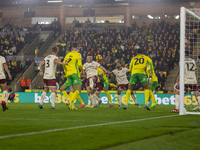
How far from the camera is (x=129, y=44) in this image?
32781 millimetres

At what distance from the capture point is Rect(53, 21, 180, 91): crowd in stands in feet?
94.5

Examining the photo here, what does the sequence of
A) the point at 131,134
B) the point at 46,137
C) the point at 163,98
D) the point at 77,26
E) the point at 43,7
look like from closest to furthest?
the point at 46,137, the point at 131,134, the point at 163,98, the point at 77,26, the point at 43,7

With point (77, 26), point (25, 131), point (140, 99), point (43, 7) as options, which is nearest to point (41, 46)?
point (77, 26)

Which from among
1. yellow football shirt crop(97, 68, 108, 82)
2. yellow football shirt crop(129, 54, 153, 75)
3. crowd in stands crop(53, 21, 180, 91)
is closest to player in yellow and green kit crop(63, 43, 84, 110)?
yellow football shirt crop(129, 54, 153, 75)

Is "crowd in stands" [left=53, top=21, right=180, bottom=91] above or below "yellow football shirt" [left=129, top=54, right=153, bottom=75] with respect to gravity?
above

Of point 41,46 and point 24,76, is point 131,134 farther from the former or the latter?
point 41,46

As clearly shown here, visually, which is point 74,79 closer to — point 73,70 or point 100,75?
point 73,70

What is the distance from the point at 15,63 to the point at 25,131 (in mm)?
27104

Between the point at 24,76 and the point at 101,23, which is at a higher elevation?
the point at 101,23

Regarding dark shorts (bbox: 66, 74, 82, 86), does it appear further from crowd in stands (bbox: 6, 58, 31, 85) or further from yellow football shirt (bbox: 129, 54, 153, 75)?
crowd in stands (bbox: 6, 58, 31, 85)

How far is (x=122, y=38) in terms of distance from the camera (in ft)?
113

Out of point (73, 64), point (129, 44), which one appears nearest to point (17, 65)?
point (129, 44)

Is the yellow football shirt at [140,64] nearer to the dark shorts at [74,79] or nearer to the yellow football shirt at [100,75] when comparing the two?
the dark shorts at [74,79]

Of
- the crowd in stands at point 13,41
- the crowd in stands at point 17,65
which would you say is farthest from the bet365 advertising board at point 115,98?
the crowd in stands at point 13,41
